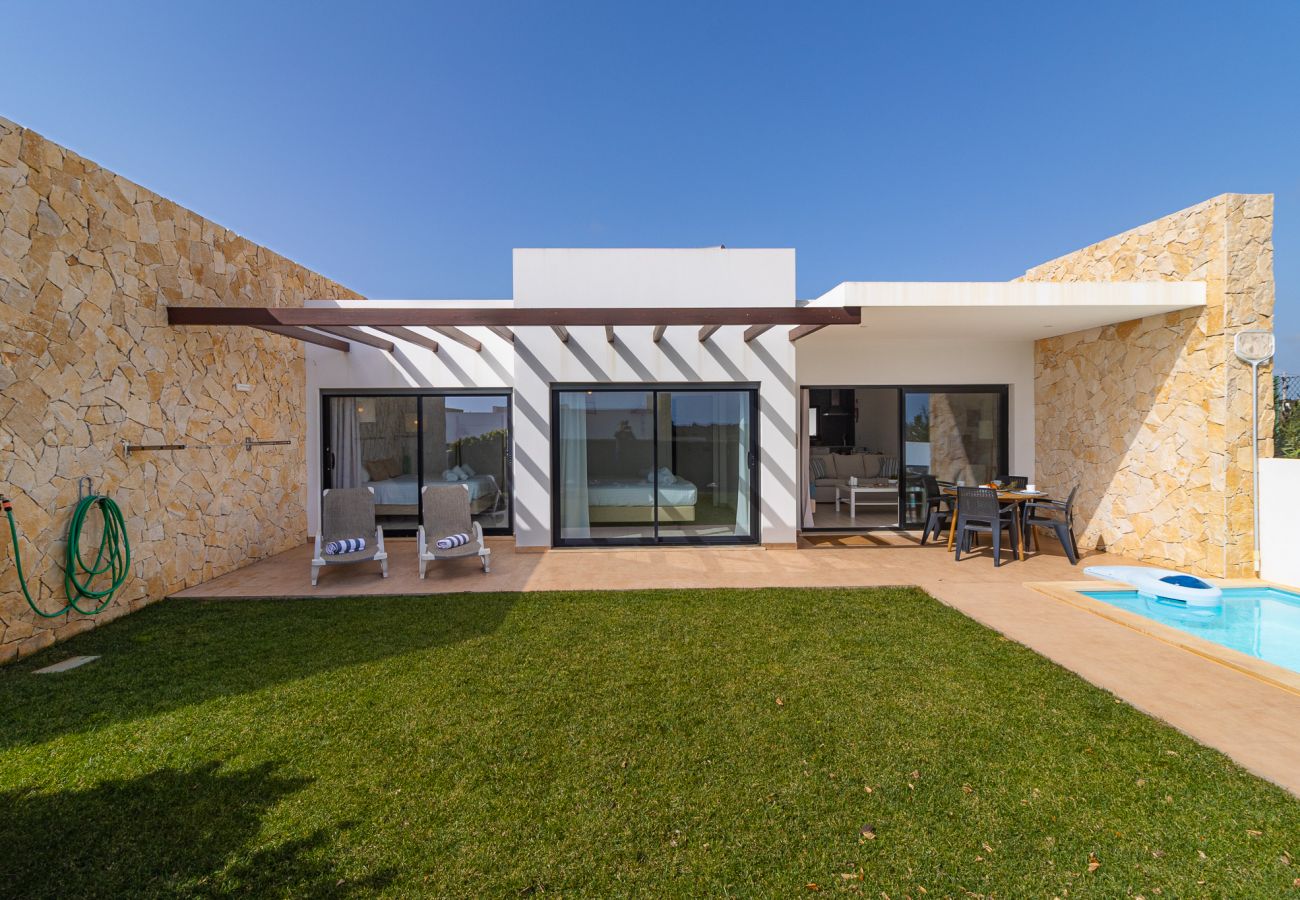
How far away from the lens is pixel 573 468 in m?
8.06

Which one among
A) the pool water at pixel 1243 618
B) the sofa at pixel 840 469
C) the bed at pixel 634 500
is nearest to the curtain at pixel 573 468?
the bed at pixel 634 500

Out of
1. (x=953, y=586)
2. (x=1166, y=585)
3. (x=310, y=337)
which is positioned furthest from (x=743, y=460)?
(x=310, y=337)

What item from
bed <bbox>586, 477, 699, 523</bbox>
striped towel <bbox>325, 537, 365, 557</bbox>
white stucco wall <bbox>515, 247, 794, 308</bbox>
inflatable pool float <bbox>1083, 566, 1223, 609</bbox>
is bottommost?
inflatable pool float <bbox>1083, 566, 1223, 609</bbox>

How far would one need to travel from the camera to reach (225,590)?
6113 millimetres

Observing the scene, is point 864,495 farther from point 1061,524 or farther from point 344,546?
point 344,546

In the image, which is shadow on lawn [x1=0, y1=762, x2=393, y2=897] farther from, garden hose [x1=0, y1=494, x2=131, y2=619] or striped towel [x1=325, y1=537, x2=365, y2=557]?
striped towel [x1=325, y1=537, x2=365, y2=557]

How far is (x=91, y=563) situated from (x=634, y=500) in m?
5.77

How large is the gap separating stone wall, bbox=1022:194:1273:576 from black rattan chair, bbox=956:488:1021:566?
A: 1523 millimetres

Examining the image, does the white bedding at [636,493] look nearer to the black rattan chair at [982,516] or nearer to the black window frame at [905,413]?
the black window frame at [905,413]

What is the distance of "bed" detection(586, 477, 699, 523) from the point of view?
8.16 m

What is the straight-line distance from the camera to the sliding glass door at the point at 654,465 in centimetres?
803

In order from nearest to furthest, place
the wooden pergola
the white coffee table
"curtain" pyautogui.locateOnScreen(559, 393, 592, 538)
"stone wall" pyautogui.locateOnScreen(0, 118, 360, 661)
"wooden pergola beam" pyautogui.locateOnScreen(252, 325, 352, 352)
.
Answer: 1. "stone wall" pyautogui.locateOnScreen(0, 118, 360, 661)
2. the wooden pergola
3. "wooden pergola beam" pyautogui.locateOnScreen(252, 325, 352, 352)
4. "curtain" pyautogui.locateOnScreen(559, 393, 592, 538)
5. the white coffee table

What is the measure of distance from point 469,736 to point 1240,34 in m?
22.5

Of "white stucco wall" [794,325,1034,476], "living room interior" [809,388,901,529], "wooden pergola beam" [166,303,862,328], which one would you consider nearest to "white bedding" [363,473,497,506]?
"wooden pergola beam" [166,303,862,328]
